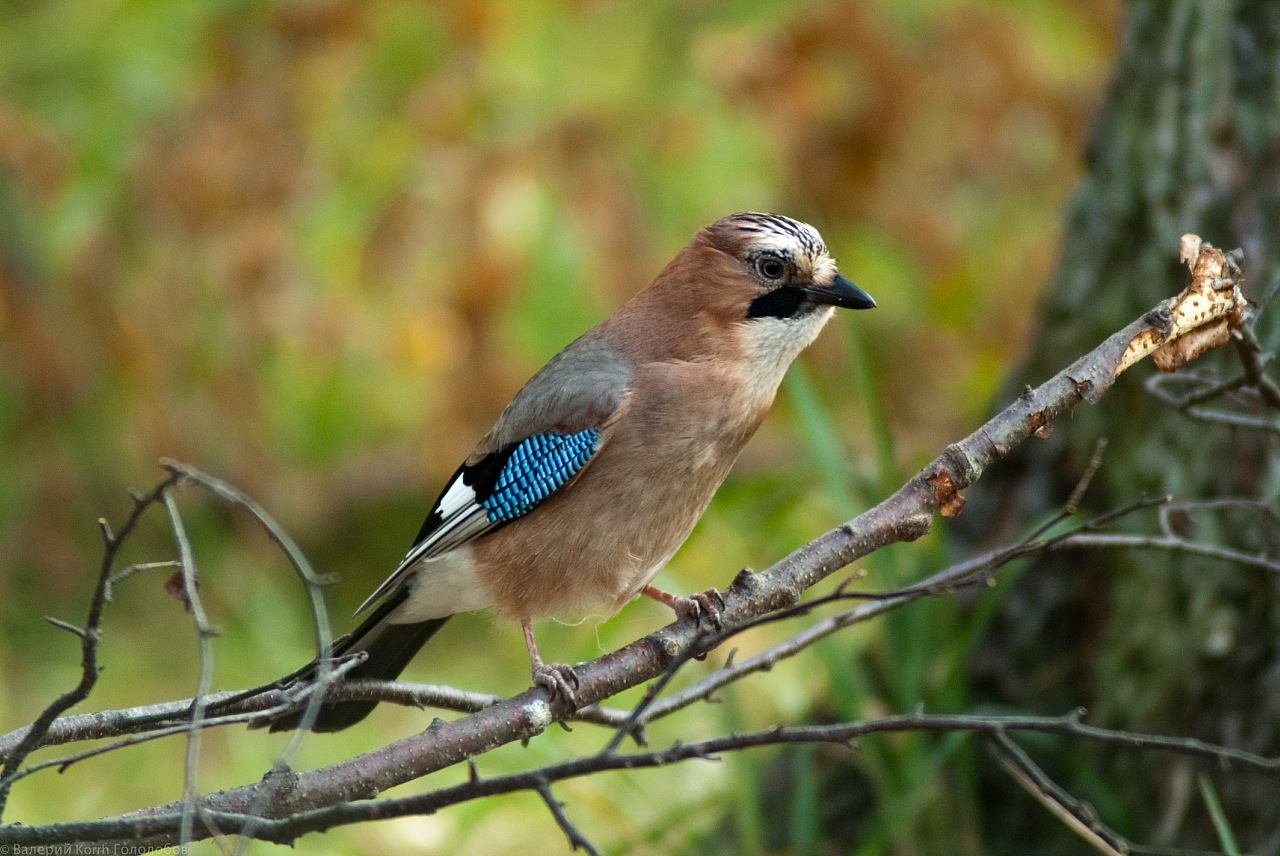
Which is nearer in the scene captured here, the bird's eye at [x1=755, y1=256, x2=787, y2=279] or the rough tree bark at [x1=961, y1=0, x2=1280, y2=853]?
the bird's eye at [x1=755, y1=256, x2=787, y2=279]

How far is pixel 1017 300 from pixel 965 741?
8.40 ft

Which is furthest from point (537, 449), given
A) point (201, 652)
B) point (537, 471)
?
point (201, 652)

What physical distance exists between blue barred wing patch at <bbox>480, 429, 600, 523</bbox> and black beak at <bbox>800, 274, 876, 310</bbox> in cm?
50

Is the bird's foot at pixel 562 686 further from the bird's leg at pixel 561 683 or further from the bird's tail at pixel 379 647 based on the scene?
the bird's tail at pixel 379 647

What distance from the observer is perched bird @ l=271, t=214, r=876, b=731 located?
2.61m

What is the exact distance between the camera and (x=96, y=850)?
1.81 m

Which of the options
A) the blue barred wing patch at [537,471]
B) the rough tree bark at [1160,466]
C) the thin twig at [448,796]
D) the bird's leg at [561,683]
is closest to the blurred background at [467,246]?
the rough tree bark at [1160,466]

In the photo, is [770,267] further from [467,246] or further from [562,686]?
[467,246]

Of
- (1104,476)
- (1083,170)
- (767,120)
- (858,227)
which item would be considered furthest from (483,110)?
(1104,476)

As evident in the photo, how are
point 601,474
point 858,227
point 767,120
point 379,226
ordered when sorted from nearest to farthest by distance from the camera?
point 601,474, point 379,226, point 767,120, point 858,227

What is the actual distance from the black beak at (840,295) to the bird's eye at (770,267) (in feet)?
0.18

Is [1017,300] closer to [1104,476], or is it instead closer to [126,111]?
[1104,476]

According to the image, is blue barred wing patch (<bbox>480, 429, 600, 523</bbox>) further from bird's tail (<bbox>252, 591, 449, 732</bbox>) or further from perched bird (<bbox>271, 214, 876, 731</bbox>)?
bird's tail (<bbox>252, 591, 449, 732</bbox>)

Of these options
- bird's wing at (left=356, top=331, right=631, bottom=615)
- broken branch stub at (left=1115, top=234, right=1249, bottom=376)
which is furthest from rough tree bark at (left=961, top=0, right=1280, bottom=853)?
bird's wing at (left=356, top=331, right=631, bottom=615)
